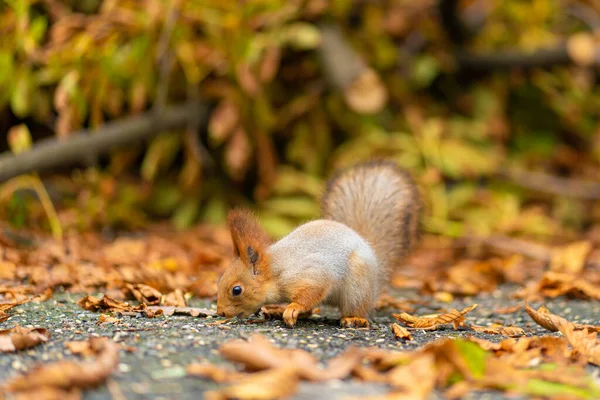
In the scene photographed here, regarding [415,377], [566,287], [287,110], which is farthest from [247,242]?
[287,110]

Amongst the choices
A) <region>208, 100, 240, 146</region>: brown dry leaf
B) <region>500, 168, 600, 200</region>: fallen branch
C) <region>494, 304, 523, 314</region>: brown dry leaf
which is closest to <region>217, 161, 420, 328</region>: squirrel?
<region>494, 304, 523, 314</region>: brown dry leaf

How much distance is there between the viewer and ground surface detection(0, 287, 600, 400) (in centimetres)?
198

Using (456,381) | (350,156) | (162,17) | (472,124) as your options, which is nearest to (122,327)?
(456,381)

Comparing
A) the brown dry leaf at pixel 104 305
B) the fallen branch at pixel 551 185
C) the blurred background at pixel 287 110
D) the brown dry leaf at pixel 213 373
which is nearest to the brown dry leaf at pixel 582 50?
the blurred background at pixel 287 110

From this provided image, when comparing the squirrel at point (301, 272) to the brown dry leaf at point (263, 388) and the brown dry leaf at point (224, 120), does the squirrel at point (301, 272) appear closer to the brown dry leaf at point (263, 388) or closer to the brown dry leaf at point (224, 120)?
the brown dry leaf at point (263, 388)

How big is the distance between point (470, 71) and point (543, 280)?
13.1 ft

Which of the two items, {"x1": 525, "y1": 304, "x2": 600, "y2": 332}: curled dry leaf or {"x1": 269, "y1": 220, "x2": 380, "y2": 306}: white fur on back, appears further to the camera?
{"x1": 269, "y1": 220, "x2": 380, "y2": 306}: white fur on back

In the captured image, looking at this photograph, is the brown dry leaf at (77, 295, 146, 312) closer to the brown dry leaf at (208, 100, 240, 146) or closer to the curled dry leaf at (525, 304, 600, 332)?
the curled dry leaf at (525, 304, 600, 332)

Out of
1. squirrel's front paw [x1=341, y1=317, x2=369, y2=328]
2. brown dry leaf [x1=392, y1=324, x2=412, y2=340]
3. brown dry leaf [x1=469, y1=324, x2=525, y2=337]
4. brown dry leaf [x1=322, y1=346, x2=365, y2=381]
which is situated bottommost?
brown dry leaf [x1=469, y1=324, x2=525, y2=337]

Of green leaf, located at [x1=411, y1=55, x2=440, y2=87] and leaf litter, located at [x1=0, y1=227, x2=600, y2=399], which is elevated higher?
green leaf, located at [x1=411, y1=55, x2=440, y2=87]

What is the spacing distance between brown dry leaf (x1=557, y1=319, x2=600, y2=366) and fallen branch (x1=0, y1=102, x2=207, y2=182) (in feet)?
12.8

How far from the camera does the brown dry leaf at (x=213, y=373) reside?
6.58 feet

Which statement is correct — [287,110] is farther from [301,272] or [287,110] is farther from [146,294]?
[301,272]

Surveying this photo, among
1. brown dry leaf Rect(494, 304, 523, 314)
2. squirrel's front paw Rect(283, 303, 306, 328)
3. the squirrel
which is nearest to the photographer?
squirrel's front paw Rect(283, 303, 306, 328)
